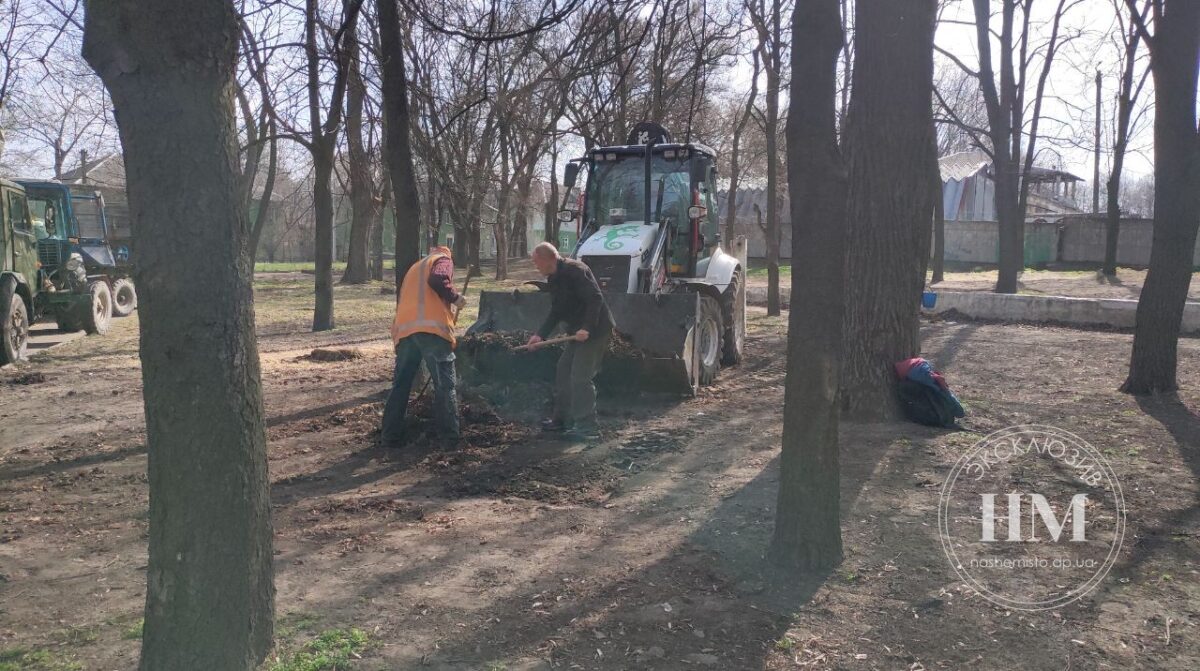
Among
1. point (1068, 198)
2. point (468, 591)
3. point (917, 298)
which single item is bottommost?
point (468, 591)

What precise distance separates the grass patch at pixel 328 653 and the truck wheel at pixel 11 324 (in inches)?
409

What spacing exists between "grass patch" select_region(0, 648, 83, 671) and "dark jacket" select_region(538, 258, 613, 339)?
4.67 metres

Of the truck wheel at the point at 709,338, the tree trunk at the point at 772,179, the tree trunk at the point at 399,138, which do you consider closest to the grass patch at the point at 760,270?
the tree trunk at the point at 772,179

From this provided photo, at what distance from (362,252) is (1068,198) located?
54646 mm

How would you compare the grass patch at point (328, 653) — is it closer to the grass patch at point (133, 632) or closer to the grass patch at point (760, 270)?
the grass patch at point (133, 632)

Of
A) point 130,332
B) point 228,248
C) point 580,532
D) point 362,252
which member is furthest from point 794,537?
point 362,252

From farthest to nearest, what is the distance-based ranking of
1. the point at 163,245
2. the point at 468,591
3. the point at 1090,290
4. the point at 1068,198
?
1. the point at 1068,198
2. the point at 1090,290
3. the point at 468,591
4. the point at 163,245

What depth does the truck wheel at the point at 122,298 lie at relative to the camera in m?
18.1

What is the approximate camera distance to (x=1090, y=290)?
2227 centimetres

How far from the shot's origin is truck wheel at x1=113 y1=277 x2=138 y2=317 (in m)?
18.1

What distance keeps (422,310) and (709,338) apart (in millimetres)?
4248

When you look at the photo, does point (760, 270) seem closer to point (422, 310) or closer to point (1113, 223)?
point (1113, 223)

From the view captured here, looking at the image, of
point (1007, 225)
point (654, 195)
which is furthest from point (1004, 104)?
point (654, 195)

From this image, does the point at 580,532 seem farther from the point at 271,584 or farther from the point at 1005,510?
the point at 1005,510
